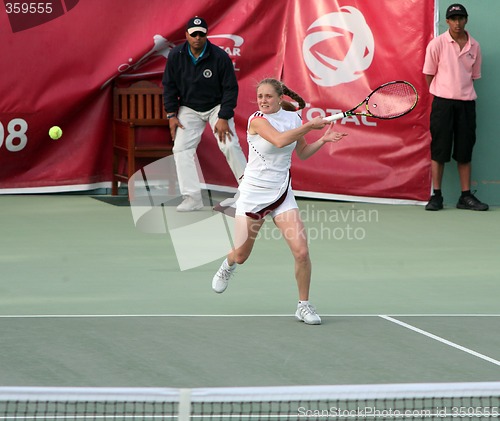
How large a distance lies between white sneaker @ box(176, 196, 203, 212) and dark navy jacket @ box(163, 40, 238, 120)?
0.86 metres

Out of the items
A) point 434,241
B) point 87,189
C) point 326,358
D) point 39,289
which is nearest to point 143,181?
point 87,189

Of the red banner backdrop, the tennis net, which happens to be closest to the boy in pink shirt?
the red banner backdrop

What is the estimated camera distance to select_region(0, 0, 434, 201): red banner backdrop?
11797 millimetres

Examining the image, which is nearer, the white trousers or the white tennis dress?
the white tennis dress

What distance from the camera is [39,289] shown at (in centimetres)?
762

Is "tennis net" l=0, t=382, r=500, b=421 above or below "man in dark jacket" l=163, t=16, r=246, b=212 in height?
above

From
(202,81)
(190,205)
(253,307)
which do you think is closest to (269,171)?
(253,307)

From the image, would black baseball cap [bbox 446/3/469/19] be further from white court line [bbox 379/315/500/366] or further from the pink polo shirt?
white court line [bbox 379/315/500/366]

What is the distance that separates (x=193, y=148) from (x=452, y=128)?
2527mm

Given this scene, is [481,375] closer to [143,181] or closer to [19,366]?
[19,366]

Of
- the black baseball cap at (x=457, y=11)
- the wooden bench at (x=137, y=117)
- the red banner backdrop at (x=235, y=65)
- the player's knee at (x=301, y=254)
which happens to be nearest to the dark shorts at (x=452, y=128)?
the red banner backdrop at (x=235, y=65)

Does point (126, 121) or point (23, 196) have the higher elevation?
point (126, 121)

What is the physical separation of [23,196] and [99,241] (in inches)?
114

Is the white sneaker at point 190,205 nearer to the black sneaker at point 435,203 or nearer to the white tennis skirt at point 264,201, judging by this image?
the black sneaker at point 435,203
